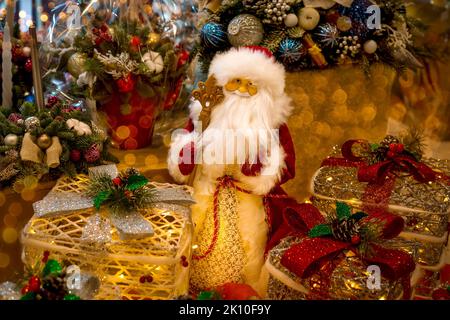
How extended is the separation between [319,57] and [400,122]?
108cm

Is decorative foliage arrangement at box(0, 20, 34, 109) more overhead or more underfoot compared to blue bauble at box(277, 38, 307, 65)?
more underfoot

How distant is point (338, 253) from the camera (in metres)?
1.11

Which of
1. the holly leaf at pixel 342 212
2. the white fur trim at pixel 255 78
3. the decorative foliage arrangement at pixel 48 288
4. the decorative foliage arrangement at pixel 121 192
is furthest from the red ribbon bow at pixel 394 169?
the decorative foliage arrangement at pixel 48 288

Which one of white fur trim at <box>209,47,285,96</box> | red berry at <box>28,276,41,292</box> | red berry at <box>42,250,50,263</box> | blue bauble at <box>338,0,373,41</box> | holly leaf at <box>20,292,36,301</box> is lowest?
red berry at <box>42,250,50,263</box>

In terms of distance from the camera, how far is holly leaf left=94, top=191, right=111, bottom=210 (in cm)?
118

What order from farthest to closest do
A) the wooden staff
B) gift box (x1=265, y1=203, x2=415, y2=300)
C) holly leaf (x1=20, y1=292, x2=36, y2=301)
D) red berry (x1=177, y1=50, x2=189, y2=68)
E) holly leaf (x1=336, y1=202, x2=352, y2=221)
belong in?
red berry (x1=177, y1=50, x2=189, y2=68) → the wooden staff → holly leaf (x1=336, y1=202, x2=352, y2=221) → gift box (x1=265, y1=203, x2=415, y2=300) → holly leaf (x1=20, y1=292, x2=36, y2=301)

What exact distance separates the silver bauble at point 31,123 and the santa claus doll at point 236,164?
0.35m

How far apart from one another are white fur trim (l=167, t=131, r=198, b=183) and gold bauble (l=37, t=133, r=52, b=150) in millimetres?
315

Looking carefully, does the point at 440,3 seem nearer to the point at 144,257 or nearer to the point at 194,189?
the point at 194,189

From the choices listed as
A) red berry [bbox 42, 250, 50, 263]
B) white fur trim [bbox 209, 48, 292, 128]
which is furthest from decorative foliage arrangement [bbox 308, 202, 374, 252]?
red berry [bbox 42, 250, 50, 263]

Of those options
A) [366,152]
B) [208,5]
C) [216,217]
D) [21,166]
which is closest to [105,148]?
[21,166]

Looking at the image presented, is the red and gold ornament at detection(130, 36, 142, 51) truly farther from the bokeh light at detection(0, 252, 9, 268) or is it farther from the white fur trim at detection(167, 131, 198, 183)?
the bokeh light at detection(0, 252, 9, 268)

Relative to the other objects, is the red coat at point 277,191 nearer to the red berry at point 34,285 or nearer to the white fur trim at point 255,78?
the white fur trim at point 255,78

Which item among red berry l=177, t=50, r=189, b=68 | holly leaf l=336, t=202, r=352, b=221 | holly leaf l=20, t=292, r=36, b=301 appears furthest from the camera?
red berry l=177, t=50, r=189, b=68
